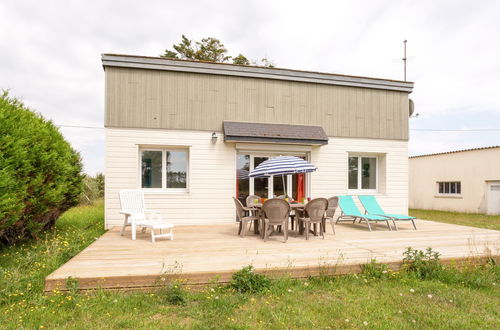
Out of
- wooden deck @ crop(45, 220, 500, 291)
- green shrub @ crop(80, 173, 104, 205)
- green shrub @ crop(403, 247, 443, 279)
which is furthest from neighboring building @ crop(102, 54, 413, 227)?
green shrub @ crop(80, 173, 104, 205)

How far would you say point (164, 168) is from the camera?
27.2 feet

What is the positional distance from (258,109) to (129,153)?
12.5 ft

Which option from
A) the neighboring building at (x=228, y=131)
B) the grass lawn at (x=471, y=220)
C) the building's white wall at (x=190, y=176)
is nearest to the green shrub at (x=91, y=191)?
the building's white wall at (x=190, y=176)

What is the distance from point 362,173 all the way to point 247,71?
502 centimetres

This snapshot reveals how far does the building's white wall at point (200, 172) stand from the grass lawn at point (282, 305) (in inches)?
162

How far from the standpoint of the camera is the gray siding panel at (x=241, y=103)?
7.88 meters

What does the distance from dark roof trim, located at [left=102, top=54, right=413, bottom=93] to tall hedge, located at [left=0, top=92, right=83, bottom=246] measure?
2.48 metres

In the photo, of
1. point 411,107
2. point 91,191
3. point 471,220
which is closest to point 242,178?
point 411,107

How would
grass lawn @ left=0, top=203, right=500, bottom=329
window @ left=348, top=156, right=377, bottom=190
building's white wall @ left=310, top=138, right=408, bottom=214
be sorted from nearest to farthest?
grass lawn @ left=0, top=203, right=500, bottom=329
building's white wall @ left=310, top=138, right=408, bottom=214
window @ left=348, top=156, right=377, bottom=190

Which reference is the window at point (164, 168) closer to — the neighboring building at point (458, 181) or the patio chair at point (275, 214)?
the patio chair at point (275, 214)

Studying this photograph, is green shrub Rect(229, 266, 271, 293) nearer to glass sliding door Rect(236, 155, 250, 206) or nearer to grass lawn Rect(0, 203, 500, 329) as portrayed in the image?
grass lawn Rect(0, 203, 500, 329)

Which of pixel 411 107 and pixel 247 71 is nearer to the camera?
pixel 247 71

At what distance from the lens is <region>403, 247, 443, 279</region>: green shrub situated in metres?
3.96

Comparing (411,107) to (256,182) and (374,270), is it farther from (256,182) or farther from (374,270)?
(374,270)
